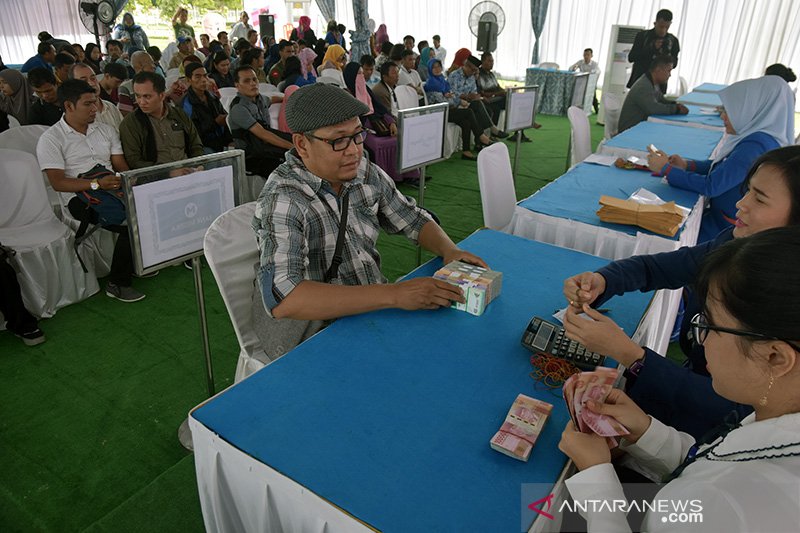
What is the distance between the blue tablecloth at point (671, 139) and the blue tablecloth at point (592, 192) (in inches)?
34.3

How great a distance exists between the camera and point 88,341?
2750 mm

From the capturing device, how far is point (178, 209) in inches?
70.8

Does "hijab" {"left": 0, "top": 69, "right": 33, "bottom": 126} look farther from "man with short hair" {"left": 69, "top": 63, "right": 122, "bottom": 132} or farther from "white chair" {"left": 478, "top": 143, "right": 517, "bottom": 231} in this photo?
"white chair" {"left": 478, "top": 143, "right": 517, "bottom": 231}

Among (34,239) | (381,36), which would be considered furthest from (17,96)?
(381,36)

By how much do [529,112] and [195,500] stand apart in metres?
4.32

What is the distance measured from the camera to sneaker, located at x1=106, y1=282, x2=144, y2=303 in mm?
3170

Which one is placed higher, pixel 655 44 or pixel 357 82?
pixel 655 44

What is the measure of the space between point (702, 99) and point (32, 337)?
7.14 meters

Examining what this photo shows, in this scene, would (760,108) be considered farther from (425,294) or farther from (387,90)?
(387,90)

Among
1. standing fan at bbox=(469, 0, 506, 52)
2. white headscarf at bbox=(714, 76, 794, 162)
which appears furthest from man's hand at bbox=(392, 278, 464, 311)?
standing fan at bbox=(469, 0, 506, 52)

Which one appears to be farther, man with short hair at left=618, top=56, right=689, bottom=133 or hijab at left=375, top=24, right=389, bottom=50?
hijab at left=375, top=24, right=389, bottom=50

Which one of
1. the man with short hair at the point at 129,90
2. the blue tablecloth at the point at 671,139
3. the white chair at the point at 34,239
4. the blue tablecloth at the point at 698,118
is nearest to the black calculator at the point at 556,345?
the white chair at the point at 34,239

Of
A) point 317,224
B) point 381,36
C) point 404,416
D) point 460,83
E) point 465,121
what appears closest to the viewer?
point 404,416

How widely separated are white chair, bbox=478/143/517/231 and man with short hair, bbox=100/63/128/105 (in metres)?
4.05
